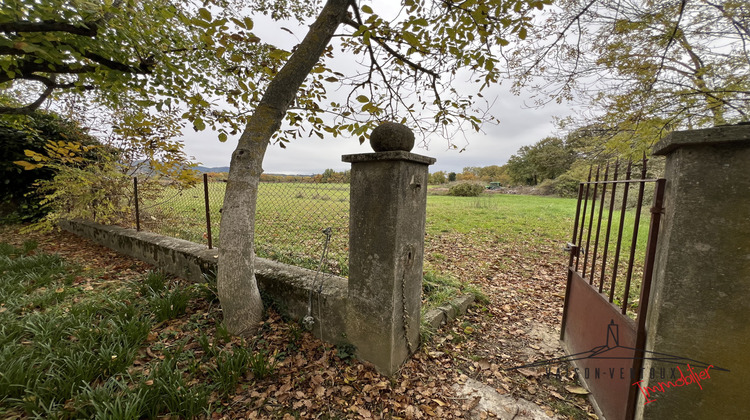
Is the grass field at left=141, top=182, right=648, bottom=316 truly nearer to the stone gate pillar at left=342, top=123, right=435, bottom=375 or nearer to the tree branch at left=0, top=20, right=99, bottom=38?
the stone gate pillar at left=342, top=123, right=435, bottom=375

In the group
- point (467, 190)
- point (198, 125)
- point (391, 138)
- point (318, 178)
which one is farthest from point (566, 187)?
point (198, 125)

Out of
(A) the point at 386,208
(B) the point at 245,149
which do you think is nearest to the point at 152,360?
(B) the point at 245,149

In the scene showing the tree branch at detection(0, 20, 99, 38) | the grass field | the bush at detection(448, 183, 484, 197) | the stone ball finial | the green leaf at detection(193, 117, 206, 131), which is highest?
the tree branch at detection(0, 20, 99, 38)

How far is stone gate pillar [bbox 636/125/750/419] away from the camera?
1188 millimetres

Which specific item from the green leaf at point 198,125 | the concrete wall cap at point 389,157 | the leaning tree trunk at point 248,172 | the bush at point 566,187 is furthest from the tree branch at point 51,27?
the bush at point 566,187

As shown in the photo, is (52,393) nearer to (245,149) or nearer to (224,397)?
(224,397)

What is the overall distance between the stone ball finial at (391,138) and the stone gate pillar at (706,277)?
4.81 ft

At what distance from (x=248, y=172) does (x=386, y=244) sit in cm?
144

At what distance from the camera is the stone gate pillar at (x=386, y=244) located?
2.06m

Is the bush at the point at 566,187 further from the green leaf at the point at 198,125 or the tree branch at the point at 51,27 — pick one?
the tree branch at the point at 51,27

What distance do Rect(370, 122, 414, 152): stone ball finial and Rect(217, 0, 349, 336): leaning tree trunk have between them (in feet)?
3.33

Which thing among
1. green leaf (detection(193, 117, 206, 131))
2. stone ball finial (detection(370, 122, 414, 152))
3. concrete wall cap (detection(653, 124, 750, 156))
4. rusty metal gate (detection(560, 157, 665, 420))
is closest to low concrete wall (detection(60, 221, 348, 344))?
stone ball finial (detection(370, 122, 414, 152))

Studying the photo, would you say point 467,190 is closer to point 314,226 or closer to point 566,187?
point 566,187

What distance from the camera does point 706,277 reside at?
1.24 m
